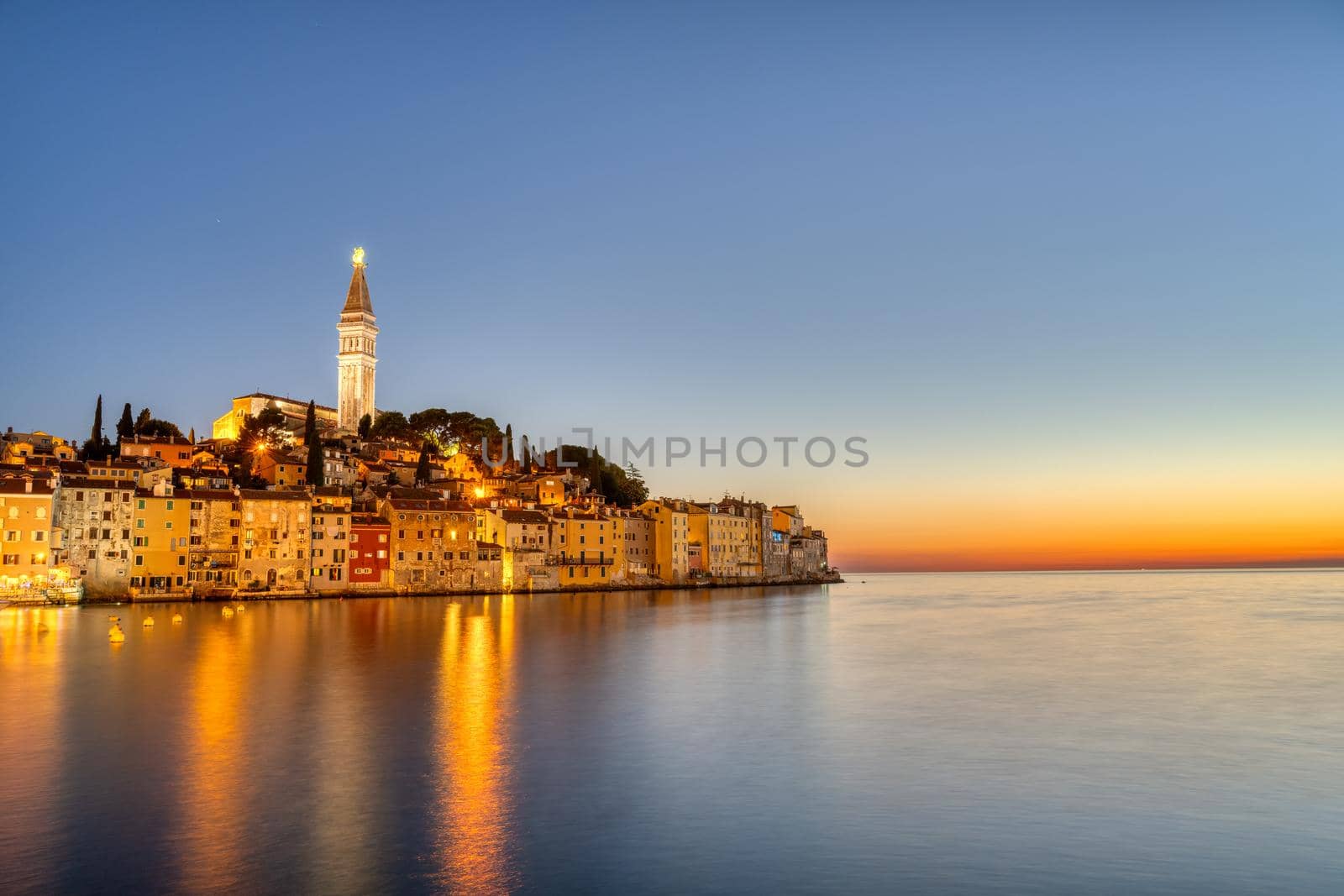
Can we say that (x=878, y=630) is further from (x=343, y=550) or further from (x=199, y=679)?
(x=343, y=550)

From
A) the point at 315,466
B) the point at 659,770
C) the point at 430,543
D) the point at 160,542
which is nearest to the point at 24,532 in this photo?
the point at 160,542

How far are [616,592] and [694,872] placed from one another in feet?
244

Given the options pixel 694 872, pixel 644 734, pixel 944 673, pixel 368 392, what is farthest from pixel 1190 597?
pixel 368 392

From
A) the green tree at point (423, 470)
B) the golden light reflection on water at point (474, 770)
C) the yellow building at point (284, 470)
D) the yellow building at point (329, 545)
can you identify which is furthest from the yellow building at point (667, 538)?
the golden light reflection on water at point (474, 770)

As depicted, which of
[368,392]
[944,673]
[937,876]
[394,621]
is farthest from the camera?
[368,392]

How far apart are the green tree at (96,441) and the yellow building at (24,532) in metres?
25.6

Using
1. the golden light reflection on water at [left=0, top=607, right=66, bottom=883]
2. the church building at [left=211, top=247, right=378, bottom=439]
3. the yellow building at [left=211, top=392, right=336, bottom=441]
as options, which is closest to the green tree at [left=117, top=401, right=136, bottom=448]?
the yellow building at [left=211, top=392, right=336, bottom=441]

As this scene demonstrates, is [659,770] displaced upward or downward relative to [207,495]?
downward

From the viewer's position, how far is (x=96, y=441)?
8188 centimetres

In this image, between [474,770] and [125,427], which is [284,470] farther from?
[474,770]

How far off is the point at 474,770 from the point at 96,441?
3258 inches

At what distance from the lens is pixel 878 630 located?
46469 millimetres

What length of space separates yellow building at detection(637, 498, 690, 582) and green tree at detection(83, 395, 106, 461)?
49.3 meters

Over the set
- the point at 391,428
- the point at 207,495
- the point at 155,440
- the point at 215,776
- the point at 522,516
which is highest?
the point at 391,428
